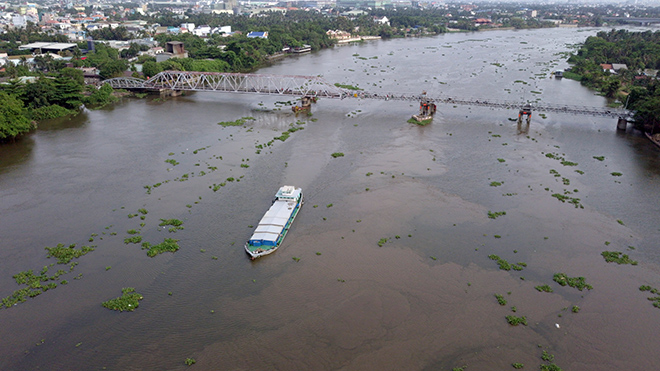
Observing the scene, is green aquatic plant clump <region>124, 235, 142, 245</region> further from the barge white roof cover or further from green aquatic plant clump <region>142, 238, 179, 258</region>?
the barge white roof cover

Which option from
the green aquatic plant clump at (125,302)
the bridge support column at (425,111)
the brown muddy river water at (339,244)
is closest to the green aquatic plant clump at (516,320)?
the brown muddy river water at (339,244)

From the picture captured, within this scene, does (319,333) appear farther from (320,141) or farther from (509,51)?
(509,51)

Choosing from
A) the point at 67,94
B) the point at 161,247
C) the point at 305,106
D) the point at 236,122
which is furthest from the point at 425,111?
the point at 67,94

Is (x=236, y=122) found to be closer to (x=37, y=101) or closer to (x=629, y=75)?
(x=37, y=101)

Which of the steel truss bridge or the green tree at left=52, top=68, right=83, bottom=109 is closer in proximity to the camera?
the green tree at left=52, top=68, right=83, bottom=109

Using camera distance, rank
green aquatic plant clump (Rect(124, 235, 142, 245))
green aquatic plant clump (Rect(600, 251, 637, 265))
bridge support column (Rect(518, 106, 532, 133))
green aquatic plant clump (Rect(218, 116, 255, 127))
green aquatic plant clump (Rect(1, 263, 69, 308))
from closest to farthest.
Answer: green aquatic plant clump (Rect(1, 263, 69, 308)), green aquatic plant clump (Rect(600, 251, 637, 265)), green aquatic plant clump (Rect(124, 235, 142, 245)), bridge support column (Rect(518, 106, 532, 133)), green aquatic plant clump (Rect(218, 116, 255, 127))

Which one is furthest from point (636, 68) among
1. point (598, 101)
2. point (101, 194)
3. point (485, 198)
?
point (101, 194)

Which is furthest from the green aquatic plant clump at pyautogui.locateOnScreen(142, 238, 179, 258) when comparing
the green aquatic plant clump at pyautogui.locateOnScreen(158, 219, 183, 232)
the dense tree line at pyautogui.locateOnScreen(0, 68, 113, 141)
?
the dense tree line at pyautogui.locateOnScreen(0, 68, 113, 141)
